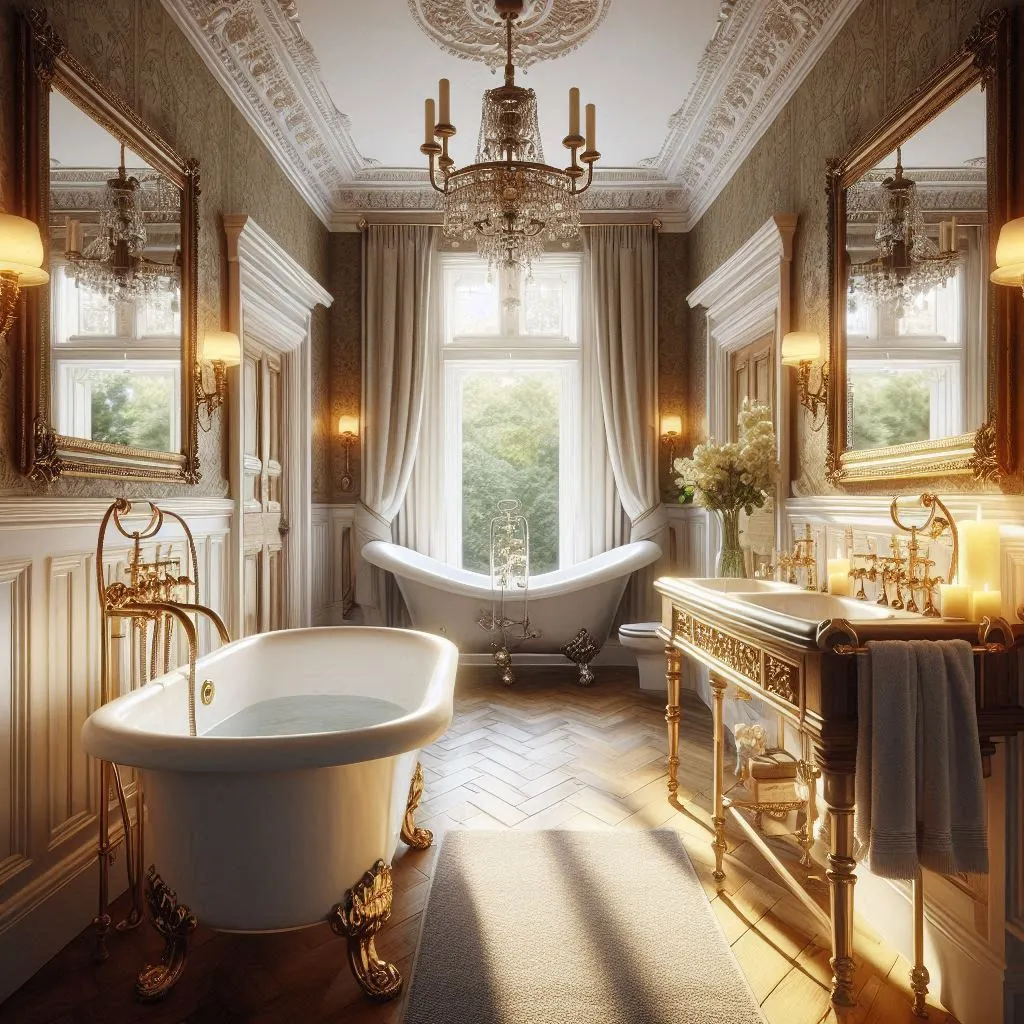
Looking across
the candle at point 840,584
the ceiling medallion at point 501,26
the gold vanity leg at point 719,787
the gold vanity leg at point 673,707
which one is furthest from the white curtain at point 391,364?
the candle at point 840,584

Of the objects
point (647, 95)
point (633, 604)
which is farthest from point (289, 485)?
point (647, 95)

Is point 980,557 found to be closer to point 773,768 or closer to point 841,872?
point 841,872

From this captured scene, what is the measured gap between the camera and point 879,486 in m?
2.18

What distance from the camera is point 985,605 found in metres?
1.41

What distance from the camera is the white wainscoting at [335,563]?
4.33 m

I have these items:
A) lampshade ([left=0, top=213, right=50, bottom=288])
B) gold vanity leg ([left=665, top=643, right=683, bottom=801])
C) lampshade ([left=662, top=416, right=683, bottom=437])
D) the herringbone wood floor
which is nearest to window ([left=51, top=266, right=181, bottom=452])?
lampshade ([left=0, top=213, right=50, bottom=288])

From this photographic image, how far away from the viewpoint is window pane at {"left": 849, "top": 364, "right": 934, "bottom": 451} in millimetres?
1953

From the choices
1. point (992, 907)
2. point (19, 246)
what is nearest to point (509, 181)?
point (19, 246)

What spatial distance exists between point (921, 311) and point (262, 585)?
9.48ft

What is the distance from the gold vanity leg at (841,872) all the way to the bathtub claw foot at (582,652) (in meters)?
2.62

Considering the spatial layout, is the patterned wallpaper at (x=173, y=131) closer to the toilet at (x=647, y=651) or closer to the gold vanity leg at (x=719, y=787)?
the gold vanity leg at (x=719, y=787)

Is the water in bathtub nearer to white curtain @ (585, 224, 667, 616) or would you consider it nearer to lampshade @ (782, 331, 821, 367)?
lampshade @ (782, 331, 821, 367)

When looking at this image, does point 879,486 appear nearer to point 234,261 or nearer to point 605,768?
point 605,768

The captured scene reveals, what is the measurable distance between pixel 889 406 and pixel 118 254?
2.30 meters
